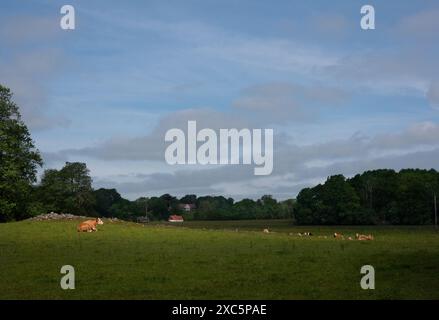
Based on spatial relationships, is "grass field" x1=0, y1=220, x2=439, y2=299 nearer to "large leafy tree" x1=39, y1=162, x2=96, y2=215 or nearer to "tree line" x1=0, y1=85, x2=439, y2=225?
"tree line" x1=0, y1=85, x2=439, y2=225

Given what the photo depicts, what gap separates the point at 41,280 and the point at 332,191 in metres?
115

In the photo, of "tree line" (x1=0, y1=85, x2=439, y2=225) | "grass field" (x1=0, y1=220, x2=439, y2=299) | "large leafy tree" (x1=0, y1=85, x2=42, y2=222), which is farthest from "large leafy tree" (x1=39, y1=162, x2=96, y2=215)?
"grass field" (x1=0, y1=220, x2=439, y2=299)

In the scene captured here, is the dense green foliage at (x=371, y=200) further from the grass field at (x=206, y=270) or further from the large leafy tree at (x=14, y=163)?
the grass field at (x=206, y=270)

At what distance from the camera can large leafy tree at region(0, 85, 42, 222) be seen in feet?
226

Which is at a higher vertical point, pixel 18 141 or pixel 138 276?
pixel 18 141

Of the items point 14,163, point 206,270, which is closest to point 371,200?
point 14,163

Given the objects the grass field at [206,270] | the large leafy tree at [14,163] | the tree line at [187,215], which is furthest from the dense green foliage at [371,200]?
the grass field at [206,270]

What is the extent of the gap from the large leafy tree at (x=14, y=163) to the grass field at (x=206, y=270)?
3288 cm

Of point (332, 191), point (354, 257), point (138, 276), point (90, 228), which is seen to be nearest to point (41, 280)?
point (138, 276)

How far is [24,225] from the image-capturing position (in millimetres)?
52656

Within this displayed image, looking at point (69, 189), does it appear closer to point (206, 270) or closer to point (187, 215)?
point (187, 215)

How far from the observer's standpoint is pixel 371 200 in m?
133

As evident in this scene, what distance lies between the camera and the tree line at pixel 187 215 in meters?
70.9

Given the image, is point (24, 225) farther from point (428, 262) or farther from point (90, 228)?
point (428, 262)
